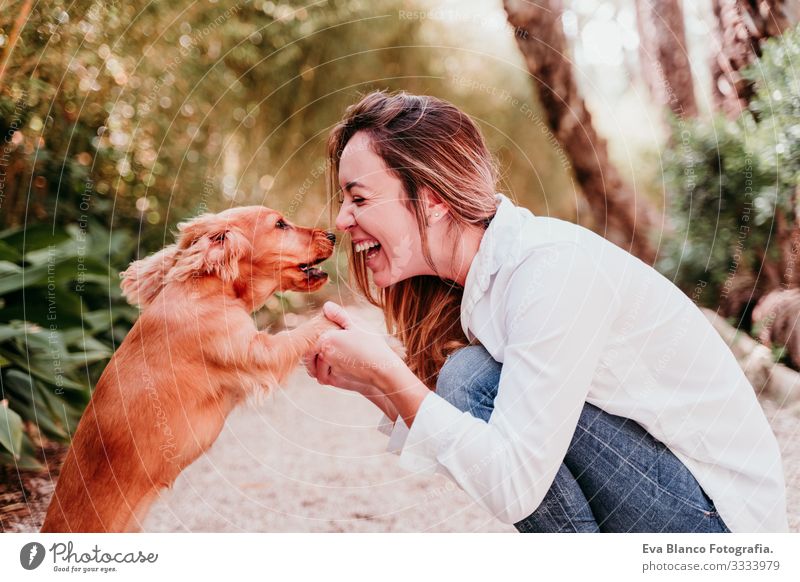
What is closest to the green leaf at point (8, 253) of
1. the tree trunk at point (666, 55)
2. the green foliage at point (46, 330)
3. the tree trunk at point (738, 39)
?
the green foliage at point (46, 330)

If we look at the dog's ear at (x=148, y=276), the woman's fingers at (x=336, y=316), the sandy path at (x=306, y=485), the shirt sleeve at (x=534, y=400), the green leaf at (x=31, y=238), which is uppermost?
the green leaf at (x=31, y=238)

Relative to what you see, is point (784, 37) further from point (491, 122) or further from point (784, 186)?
point (491, 122)

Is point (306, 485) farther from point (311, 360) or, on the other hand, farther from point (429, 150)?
point (429, 150)

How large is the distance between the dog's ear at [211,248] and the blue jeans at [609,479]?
53 centimetres

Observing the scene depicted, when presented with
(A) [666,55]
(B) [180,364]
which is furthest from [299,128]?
(A) [666,55]

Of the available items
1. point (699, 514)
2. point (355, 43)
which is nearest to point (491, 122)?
point (355, 43)

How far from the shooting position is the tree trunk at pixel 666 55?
2521 millimetres

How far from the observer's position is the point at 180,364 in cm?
154

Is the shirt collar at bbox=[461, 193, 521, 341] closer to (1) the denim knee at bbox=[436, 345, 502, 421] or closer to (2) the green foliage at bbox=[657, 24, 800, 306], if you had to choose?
(1) the denim knee at bbox=[436, 345, 502, 421]

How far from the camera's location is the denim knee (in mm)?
1418

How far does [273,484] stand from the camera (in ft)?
7.71

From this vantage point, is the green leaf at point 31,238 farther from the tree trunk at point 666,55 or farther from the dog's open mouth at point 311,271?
the tree trunk at point 666,55

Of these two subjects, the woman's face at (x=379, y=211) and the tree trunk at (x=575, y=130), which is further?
the tree trunk at (x=575, y=130)

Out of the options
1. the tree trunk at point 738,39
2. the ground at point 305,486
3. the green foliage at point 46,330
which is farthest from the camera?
the tree trunk at point 738,39
